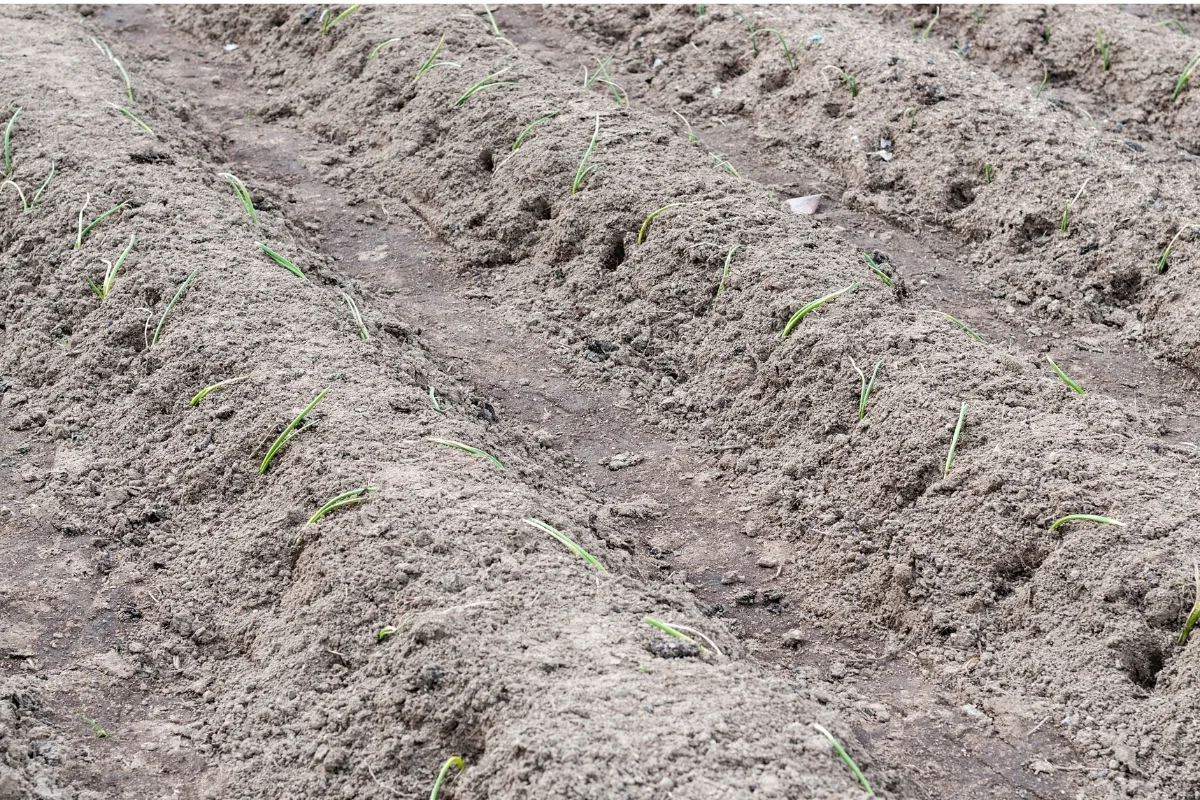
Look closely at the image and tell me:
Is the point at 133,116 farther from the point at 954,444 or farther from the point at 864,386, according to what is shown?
the point at 954,444

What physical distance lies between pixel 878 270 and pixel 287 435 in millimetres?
2422

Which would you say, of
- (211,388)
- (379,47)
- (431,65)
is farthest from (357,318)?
(379,47)

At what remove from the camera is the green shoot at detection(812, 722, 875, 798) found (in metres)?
2.54

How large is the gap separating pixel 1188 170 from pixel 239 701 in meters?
4.75

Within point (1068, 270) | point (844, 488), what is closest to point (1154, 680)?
point (844, 488)

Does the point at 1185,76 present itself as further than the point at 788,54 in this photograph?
No

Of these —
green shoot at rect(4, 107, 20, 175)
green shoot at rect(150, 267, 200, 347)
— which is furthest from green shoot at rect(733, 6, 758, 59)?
green shoot at rect(4, 107, 20, 175)

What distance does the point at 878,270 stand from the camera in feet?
14.8

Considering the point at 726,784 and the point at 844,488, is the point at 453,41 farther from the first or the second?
the point at 726,784

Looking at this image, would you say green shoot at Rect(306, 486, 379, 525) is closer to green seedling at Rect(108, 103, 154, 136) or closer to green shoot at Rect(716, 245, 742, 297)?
green shoot at Rect(716, 245, 742, 297)

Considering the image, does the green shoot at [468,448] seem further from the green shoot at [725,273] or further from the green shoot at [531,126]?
the green shoot at [531,126]

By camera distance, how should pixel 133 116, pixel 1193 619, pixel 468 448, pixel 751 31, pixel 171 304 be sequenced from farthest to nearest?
1. pixel 751 31
2. pixel 133 116
3. pixel 171 304
4. pixel 468 448
5. pixel 1193 619

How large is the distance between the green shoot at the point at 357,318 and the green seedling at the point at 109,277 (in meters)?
0.83

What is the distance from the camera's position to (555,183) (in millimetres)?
4871
